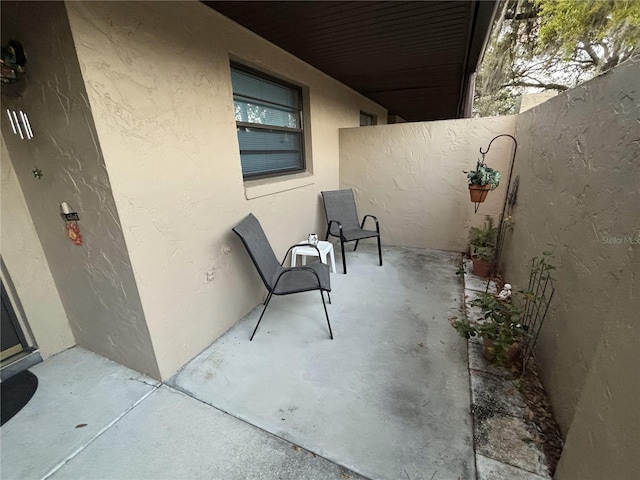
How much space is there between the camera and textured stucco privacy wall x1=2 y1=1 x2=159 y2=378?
1313mm

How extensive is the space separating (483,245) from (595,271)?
2.17 meters

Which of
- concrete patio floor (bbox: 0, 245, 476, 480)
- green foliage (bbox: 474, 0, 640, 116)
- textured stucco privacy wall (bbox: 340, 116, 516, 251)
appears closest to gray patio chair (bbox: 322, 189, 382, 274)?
textured stucco privacy wall (bbox: 340, 116, 516, 251)

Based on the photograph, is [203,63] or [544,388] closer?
[544,388]

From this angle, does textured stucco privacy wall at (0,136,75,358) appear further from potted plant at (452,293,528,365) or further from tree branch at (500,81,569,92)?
tree branch at (500,81,569,92)

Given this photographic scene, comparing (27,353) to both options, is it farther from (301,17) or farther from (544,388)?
(544,388)

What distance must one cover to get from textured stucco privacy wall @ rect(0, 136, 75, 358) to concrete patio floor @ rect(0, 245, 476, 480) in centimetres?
19

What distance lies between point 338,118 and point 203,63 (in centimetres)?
255

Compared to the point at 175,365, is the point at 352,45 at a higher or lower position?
higher

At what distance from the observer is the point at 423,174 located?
375 cm

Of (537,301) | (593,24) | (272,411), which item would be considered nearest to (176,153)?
(272,411)

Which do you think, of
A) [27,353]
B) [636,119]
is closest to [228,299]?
[27,353]

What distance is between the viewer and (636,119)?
1.06 meters

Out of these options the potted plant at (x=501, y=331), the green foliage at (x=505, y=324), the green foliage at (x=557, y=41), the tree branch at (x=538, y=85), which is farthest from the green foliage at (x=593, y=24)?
the potted plant at (x=501, y=331)

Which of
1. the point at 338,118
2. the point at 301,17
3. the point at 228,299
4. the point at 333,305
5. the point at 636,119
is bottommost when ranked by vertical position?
the point at 333,305
